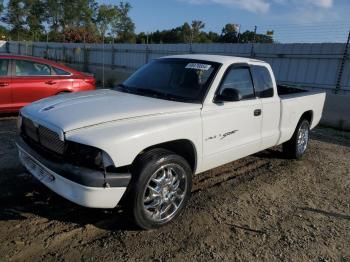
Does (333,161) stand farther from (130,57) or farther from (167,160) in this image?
(130,57)

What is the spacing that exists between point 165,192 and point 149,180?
399 mm

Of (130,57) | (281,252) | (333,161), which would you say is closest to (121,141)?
(281,252)

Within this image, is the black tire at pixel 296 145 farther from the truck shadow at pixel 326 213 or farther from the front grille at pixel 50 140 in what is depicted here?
the front grille at pixel 50 140

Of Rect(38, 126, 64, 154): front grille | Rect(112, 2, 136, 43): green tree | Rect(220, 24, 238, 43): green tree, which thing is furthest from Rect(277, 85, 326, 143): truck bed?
Rect(112, 2, 136, 43): green tree

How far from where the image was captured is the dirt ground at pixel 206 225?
3.31m

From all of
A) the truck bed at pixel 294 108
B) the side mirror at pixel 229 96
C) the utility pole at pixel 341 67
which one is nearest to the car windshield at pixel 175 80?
the side mirror at pixel 229 96

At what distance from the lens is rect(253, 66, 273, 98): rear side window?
508cm

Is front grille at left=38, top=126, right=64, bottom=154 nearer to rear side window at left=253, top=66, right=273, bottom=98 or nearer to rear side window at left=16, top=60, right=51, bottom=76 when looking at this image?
rear side window at left=253, top=66, right=273, bottom=98

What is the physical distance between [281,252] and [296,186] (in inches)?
76.7

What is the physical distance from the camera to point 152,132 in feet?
11.1

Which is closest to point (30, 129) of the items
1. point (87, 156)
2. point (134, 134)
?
point (87, 156)

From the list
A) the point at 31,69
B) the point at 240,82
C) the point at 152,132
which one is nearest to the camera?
the point at 152,132

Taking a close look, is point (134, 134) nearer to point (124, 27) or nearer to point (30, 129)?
point (30, 129)

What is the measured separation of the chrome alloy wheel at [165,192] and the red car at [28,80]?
5.15 m
